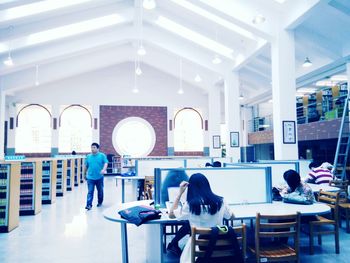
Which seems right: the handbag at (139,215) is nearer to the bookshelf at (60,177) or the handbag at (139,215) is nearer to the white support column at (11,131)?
the bookshelf at (60,177)

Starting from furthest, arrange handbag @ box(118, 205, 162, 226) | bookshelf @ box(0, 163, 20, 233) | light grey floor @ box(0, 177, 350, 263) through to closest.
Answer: bookshelf @ box(0, 163, 20, 233), light grey floor @ box(0, 177, 350, 263), handbag @ box(118, 205, 162, 226)

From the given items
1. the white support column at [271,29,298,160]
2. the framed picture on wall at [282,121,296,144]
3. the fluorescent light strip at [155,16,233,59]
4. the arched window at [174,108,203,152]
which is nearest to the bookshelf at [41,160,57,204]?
the white support column at [271,29,298,160]

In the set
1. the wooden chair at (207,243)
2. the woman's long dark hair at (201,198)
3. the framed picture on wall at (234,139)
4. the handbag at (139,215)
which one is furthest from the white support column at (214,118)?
Result: the wooden chair at (207,243)

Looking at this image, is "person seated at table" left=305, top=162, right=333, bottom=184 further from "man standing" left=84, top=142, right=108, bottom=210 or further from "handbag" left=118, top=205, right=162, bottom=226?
"man standing" left=84, top=142, right=108, bottom=210

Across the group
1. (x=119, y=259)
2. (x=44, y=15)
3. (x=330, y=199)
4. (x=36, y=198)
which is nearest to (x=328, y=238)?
(x=330, y=199)

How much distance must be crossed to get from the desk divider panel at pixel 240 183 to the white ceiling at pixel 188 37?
3.99 metres

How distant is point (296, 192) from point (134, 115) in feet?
38.0

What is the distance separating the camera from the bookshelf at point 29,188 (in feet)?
18.2

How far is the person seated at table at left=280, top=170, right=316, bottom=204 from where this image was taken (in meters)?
3.23

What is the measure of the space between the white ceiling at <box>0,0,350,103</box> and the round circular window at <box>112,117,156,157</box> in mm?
3104

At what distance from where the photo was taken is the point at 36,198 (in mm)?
5617

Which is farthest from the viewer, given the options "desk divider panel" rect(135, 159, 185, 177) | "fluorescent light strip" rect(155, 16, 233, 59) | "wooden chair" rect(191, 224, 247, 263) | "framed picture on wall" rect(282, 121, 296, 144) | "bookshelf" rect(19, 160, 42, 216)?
"fluorescent light strip" rect(155, 16, 233, 59)

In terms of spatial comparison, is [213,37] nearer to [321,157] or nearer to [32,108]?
[321,157]

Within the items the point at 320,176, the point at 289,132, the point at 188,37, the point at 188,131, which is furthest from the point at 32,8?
the point at 188,131
